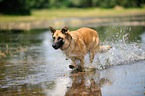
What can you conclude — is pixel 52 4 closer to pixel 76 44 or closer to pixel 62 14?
pixel 62 14

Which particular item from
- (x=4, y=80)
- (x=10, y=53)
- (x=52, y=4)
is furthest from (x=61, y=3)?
(x=4, y=80)

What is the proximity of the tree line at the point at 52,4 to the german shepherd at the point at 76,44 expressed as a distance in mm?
36821

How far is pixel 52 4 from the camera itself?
70.2 m

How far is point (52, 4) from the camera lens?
70.2 metres

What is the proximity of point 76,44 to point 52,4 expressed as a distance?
211 ft

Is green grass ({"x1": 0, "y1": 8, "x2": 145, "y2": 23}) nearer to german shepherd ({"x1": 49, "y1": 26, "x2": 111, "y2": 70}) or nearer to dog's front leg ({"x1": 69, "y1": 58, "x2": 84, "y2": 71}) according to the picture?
german shepherd ({"x1": 49, "y1": 26, "x2": 111, "y2": 70})

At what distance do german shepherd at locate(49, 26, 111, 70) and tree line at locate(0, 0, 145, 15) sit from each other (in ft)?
121

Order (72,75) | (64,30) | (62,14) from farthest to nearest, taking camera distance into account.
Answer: (62,14), (72,75), (64,30)

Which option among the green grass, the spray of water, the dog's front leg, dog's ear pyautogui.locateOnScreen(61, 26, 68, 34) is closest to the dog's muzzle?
Answer: dog's ear pyautogui.locateOnScreen(61, 26, 68, 34)

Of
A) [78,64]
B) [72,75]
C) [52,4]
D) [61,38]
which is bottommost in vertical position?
[72,75]

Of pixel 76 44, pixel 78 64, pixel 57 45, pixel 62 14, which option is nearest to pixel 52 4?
pixel 62 14

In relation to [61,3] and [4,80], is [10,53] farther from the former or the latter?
[61,3]

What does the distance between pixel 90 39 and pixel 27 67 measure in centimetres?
225

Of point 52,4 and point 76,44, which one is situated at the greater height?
point 52,4
